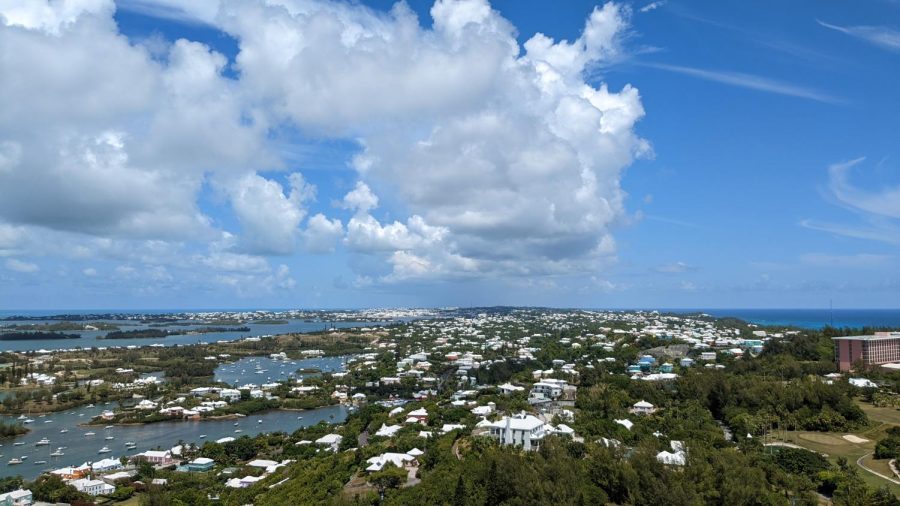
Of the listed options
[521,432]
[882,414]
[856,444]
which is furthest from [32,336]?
[882,414]

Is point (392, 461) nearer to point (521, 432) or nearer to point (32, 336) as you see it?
point (521, 432)

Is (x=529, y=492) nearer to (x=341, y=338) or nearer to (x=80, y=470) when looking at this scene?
(x=80, y=470)

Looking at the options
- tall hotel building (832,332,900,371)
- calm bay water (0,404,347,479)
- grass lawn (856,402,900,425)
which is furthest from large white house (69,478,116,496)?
tall hotel building (832,332,900,371)

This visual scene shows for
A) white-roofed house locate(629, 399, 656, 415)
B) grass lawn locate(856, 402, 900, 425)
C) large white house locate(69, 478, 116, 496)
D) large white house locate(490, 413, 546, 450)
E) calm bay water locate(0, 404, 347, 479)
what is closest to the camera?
large white house locate(490, 413, 546, 450)

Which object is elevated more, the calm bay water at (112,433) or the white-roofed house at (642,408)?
the white-roofed house at (642,408)

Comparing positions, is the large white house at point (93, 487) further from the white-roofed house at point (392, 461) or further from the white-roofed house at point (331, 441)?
the white-roofed house at point (392, 461)

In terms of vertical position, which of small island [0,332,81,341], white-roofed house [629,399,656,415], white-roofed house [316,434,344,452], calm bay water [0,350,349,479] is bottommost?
small island [0,332,81,341]

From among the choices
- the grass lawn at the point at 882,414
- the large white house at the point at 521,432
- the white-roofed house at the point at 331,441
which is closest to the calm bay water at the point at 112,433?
the white-roofed house at the point at 331,441

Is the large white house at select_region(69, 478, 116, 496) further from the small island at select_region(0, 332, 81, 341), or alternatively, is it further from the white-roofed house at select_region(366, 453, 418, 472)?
the small island at select_region(0, 332, 81, 341)

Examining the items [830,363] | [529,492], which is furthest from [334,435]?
[830,363]
